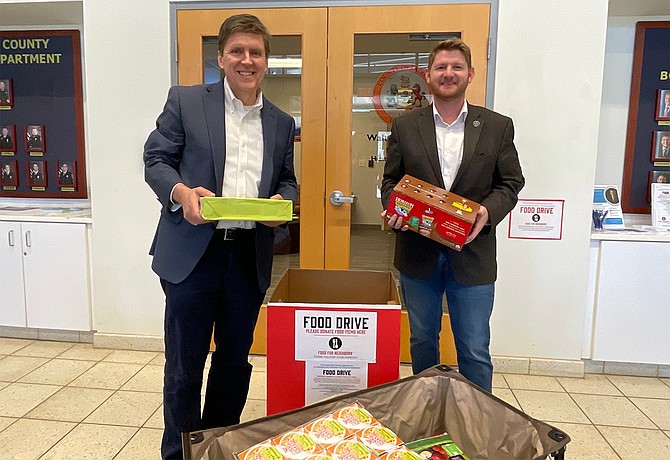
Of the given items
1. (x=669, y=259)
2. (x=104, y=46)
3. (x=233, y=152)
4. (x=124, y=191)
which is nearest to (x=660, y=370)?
(x=669, y=259)

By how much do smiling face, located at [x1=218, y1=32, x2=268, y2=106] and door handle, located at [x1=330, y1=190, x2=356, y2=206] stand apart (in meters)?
1.32

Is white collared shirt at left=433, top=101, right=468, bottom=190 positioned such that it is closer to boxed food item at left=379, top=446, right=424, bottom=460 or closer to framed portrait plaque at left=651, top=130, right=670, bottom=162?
boxed food item at left=379, top=446, right=424, bottom=460

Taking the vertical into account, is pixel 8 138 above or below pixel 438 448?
above

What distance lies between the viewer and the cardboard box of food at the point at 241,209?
1.36 m

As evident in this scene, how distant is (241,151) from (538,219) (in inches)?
72.9

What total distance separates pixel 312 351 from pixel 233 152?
71 centimetres

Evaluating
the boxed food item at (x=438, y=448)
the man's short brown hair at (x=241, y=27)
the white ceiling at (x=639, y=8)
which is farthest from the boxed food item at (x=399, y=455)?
the white ceiling at (x=639, y=8)

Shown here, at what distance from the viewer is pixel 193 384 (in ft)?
5.86

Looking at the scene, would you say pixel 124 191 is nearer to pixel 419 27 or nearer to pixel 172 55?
pixel 172 55

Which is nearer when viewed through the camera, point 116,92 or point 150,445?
point 150,445

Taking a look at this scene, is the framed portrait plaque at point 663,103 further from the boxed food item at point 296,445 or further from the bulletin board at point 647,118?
the boxed food item at point 296,445

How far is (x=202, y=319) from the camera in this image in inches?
69.2

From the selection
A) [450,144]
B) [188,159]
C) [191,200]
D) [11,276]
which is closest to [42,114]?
[11,276]

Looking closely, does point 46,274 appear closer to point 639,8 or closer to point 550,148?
point 550,148
